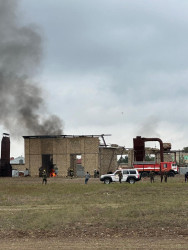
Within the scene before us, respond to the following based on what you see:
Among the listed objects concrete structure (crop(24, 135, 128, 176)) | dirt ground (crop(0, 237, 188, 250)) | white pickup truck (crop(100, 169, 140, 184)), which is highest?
concrete structure (crop(24, 135, 128, 176))

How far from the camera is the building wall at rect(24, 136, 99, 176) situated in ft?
221

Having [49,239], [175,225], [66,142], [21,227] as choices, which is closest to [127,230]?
[175,225]

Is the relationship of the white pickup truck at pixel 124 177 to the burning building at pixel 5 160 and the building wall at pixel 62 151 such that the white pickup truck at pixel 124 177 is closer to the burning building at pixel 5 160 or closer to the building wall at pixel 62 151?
the building wall at pixel 62 151

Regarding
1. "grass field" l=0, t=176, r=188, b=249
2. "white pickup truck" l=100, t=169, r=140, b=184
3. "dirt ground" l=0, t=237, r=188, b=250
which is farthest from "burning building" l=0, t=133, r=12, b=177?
"dirt ground" l=0, t=237, r=188, b=250

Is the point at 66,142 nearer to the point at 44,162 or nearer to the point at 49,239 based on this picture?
the point at 44,162

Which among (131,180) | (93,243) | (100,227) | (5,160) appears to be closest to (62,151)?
(5,160)

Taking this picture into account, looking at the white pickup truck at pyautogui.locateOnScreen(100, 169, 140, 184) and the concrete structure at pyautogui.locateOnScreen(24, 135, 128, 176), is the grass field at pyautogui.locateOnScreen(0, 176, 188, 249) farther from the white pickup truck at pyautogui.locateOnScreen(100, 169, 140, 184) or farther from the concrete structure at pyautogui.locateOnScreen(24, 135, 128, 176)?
the concrete structure at pyautogui.locateOnScreen(24, 135, 128, 176)

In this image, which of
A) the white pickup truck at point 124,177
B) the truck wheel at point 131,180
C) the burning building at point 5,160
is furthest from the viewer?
the burning building at point 5,160

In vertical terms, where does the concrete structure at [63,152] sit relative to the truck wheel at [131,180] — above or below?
above

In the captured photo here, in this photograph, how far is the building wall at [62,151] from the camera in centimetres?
6725

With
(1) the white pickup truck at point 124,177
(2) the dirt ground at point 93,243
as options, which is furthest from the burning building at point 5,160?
(2) the dirt ground at point 93,243

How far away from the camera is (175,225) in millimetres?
14266

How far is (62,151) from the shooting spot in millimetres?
67938

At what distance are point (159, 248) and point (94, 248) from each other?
1.68 m
